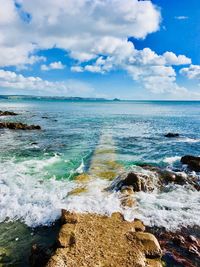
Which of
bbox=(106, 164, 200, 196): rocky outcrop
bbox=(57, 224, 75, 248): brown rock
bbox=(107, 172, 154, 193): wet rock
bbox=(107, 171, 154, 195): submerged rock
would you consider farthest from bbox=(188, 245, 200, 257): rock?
bbox=(107, 171, 154, 195): submerged rock

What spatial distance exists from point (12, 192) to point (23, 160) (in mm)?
8379

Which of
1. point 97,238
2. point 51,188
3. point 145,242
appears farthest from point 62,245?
point 51,188

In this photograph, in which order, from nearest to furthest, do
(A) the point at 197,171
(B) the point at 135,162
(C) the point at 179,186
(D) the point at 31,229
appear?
(D) the point at 31,229, (C) the point at 179,186, (A) the point at 197,171, (B) the point at 135,162

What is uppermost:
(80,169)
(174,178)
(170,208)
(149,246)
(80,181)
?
(149,246)

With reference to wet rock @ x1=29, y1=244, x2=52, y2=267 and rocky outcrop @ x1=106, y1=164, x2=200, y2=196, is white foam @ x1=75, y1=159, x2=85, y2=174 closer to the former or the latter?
rocky outcrop @ x1=106, y1=164, x2=200, y2=196

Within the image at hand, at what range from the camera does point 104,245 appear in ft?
30.9

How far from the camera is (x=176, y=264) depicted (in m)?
9.32

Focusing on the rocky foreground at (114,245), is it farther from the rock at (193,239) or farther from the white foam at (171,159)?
the white foam at (171,159)

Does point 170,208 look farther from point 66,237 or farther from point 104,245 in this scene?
point 66,237

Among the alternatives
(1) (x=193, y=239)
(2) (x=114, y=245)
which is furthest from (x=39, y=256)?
(1) (x=193, y=239)

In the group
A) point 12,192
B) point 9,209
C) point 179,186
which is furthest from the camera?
point 179,186

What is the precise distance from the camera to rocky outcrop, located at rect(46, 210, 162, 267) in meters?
8.64

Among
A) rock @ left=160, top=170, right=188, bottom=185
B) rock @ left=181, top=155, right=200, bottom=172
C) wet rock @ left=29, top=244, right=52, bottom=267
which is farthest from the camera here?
rock @ left=181, top=155, right=200, bottom=172

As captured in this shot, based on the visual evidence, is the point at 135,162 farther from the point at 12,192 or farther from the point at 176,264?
the point at 176,264
